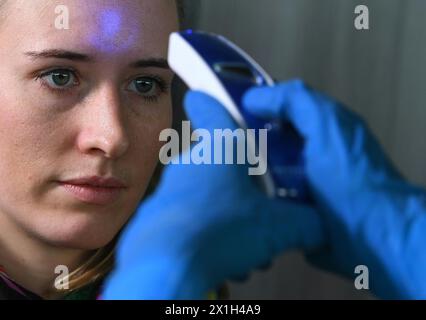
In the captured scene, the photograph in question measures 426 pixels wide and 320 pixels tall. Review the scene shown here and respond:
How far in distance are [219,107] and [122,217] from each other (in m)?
0.36

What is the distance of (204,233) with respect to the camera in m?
0.48

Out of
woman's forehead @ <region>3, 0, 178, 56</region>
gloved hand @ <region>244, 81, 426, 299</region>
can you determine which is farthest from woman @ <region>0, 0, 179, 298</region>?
gloved hand @ <region>244, 81, 426, 299</region>

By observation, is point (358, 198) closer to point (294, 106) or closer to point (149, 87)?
point (294, 106)

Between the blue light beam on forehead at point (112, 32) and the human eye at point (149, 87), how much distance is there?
62 mm

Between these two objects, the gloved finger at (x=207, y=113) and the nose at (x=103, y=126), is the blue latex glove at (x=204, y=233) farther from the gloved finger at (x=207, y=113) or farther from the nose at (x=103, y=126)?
the nose at (x=103, y=126)

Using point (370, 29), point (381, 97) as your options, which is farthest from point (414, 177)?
point (370, 29)

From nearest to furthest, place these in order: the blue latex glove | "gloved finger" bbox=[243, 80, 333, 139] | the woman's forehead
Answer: the blue latex glove
"gloved finger" bbox=[243, 80, 333, 139]
the woman's forehead

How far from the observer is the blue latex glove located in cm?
45

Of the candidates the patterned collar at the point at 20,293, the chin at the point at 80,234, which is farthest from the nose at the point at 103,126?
the patterned collar at the point at 20,293

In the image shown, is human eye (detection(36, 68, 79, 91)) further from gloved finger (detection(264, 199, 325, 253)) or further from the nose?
gloved finger (detection(264, 199, 325, 253))

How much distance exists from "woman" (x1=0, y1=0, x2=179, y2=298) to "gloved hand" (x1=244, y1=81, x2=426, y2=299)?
0.99ft

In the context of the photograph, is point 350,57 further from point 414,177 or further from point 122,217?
point 122,217

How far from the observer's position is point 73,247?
856mm

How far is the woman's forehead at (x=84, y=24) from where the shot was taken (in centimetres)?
78
